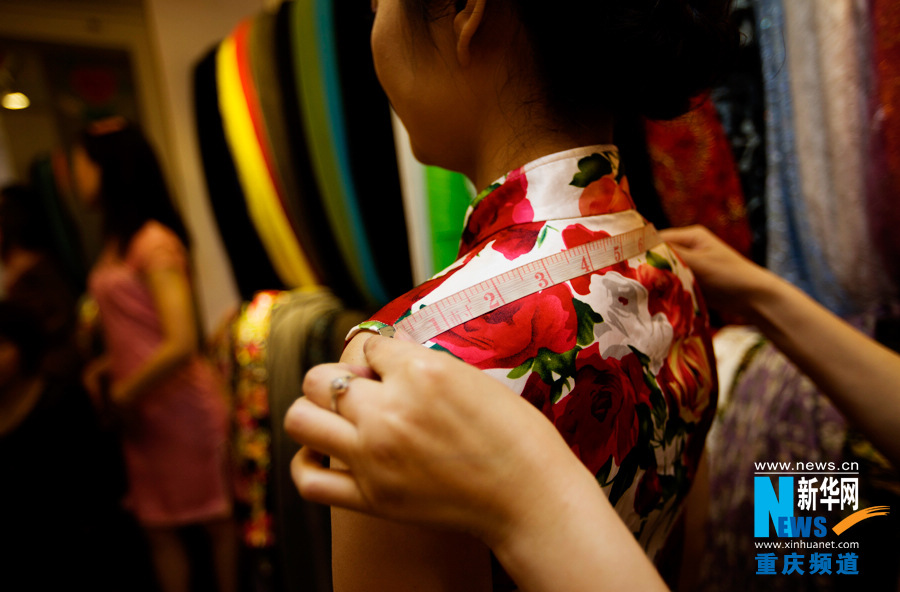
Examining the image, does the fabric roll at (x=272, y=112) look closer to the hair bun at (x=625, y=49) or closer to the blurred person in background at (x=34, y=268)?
the hair bun at (x=625, y=49)

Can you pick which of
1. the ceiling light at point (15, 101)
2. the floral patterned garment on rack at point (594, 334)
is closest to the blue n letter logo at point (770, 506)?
the floral patterned garment on rack at point (594, 334)

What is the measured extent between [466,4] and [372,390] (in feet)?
1.18

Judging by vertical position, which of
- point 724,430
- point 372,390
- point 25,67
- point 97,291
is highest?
point 25,67

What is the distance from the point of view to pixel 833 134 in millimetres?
777

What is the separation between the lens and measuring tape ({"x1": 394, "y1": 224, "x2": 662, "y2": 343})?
393mm

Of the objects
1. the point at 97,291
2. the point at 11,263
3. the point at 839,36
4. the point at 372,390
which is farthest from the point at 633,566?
the point at 11,263

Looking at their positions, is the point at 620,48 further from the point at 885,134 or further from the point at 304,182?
the point at 304,182

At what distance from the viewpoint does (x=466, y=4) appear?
1.49 feet

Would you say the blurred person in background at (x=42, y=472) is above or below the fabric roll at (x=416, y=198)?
below

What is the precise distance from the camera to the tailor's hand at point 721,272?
28.4 inches

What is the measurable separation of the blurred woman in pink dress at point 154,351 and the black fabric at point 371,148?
91 centimetres

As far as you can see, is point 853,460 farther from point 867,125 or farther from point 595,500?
point 595,500

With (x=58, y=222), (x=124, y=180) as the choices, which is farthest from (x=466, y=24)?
(x=58, y=222)

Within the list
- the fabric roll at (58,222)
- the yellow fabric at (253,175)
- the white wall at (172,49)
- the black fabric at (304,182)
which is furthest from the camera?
the fabric roll at (58,222)
